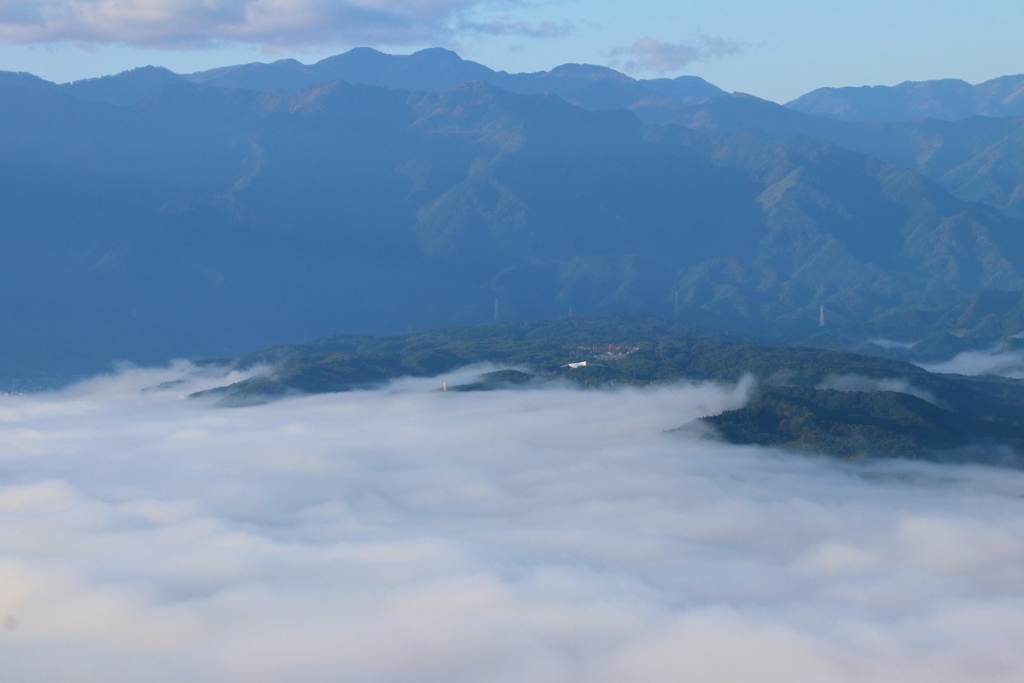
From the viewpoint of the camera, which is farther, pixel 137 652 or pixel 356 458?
pixel 356 458

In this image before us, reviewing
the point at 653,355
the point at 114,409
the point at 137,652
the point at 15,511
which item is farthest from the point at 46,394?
the point at 137,652

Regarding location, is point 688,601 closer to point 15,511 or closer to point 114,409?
point 15,511

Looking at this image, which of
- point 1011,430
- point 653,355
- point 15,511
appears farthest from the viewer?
point 653,355

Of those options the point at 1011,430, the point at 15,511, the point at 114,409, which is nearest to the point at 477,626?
the point at 15,511

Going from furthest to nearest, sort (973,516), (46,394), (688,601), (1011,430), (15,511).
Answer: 1. (46,394)
2. (1011,430)
3. (15,511)
4. (973,516)
5. (688,601)

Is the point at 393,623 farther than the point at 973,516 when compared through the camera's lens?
No

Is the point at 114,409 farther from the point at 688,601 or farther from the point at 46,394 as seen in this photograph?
the point at 688,601
